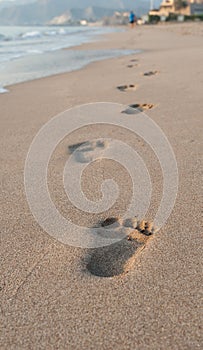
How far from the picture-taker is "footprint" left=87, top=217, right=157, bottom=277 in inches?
48.3

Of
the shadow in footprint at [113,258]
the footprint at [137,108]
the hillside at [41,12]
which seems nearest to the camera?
the shadow in footprint at [113,258]

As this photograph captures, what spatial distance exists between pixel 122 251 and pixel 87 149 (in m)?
1.14

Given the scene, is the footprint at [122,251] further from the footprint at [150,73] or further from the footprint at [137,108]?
the footprint at [150,73]

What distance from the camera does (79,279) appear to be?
118 centimetres

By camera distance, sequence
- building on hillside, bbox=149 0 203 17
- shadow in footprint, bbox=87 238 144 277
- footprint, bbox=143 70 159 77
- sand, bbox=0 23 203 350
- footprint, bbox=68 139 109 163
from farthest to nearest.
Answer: building on hillside, bbox=149 0 203 17 < footprint, bbox=143 70 159 77 < footprint, bbox=68 139 109 163 < shadow in footprint, bbox=87 238 144 277 < sand, bbox=0 23 203 350

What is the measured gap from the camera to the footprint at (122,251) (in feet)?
4.02

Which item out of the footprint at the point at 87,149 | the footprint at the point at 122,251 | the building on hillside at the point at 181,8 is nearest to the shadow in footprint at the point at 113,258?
the footprint at the point at 122,251

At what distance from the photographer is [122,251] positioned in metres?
1.31

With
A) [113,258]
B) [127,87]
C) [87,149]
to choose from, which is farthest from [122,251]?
[127,87]

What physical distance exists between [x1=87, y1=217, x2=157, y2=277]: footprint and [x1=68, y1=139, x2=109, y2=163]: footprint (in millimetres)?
761

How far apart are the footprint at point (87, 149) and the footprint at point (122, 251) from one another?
0.76 metres

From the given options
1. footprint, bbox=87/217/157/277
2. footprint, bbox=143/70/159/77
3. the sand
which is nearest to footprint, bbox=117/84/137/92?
footprint, bbox=143/70/159/77

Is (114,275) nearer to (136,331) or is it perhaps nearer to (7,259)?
(136,331)

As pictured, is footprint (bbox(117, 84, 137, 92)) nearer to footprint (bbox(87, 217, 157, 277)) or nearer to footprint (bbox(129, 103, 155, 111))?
footprint (bbox(129, 103, 155, 111))
